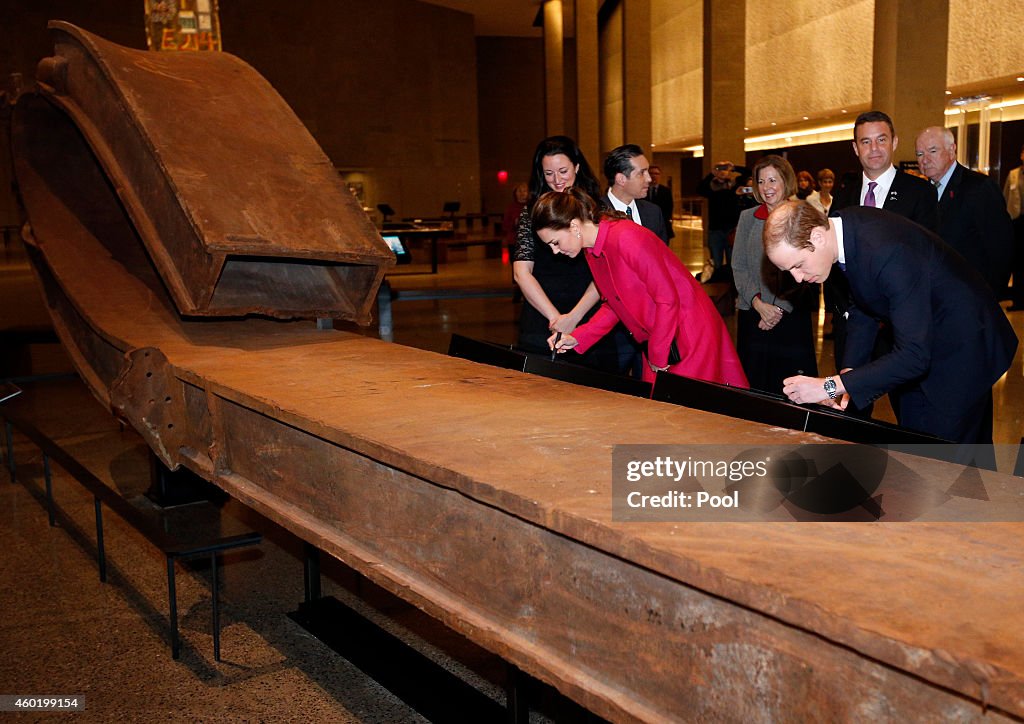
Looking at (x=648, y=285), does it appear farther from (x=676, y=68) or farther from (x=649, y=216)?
(x=676, y=68)

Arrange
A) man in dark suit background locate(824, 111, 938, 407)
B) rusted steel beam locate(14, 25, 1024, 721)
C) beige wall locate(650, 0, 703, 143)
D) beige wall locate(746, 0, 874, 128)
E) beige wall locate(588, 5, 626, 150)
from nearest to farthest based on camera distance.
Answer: rusted steel beam locate(14, 25, 1024, 721) < man in dark suit background locate(824, 111, 938, 407) < beige wall locate(746, 0, 874, 128) < beige wall locate(650, 0, 703, 143) < beige wall locate(588, 5, 626, 150)

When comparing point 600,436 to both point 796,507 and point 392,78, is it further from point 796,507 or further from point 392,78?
point 392,78

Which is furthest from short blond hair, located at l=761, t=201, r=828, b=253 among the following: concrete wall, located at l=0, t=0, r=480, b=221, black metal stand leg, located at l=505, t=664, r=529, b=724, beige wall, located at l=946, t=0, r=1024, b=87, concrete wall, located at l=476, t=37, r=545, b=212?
concrete wall, located at l=476, t=37, r=545, b=212

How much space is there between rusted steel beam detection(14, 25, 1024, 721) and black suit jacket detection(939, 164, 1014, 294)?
313 centimetres

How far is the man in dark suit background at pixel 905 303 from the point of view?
2787 millimetres

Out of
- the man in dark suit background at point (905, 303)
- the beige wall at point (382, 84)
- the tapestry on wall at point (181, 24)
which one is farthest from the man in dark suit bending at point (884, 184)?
the beige wall at point (382, 84)

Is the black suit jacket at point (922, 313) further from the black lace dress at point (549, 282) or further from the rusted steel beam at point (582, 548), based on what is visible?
the black lace dress at point (549, 282)

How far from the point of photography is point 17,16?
22.8 m

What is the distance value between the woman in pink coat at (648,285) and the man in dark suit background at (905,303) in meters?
0.74

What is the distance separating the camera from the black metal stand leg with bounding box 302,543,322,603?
3.90 m

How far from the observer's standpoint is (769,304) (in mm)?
5051

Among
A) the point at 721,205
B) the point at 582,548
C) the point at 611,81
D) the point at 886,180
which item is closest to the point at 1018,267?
the point at 721,205

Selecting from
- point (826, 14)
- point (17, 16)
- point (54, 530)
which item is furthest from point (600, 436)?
point (17, 16)

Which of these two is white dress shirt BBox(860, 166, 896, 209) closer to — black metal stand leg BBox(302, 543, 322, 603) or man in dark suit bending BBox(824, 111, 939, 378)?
man in dark suit bending BBox(824, 111, 939, 378)
